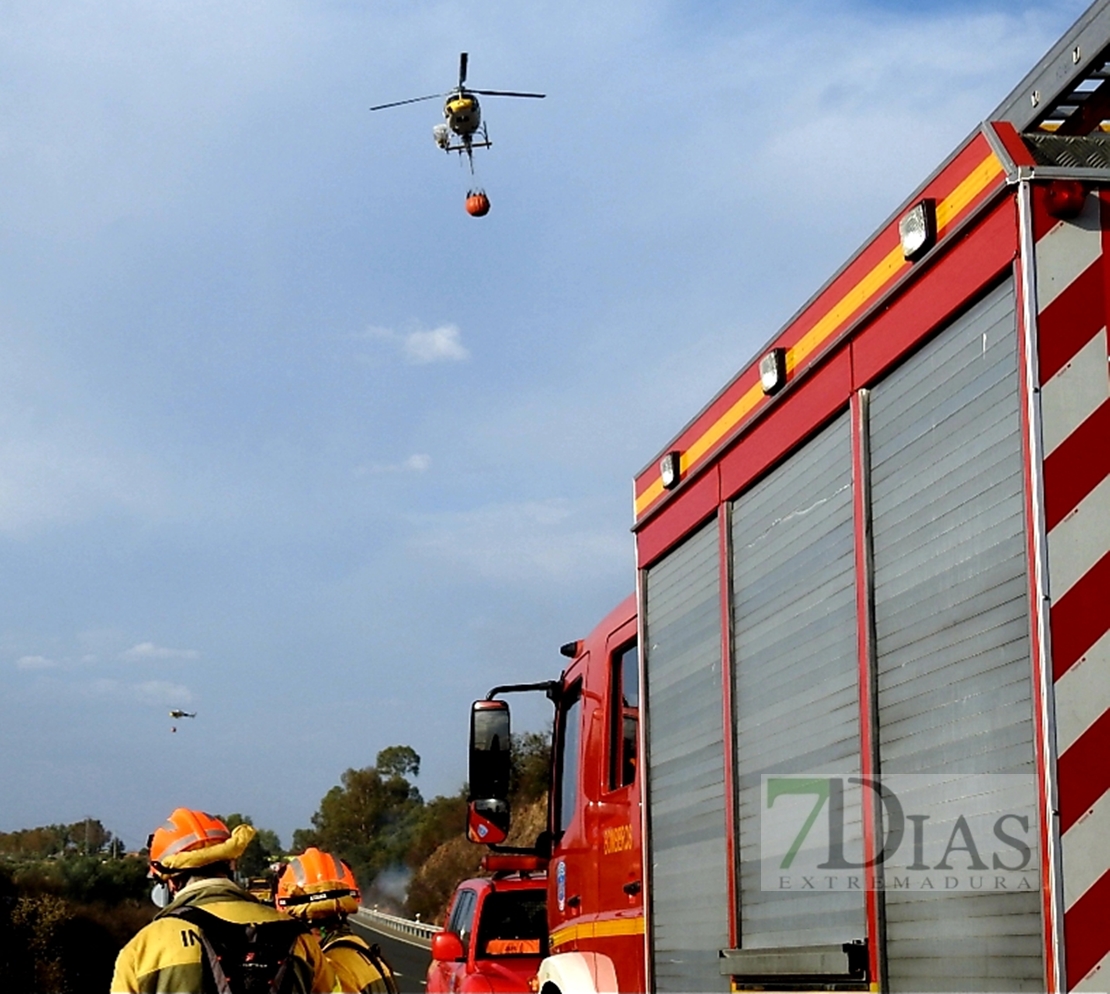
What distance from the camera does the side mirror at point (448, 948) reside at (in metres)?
13.7

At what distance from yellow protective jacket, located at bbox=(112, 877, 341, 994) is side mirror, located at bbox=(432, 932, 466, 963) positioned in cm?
874

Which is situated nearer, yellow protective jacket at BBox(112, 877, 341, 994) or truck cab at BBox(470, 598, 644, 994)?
yellow protective jacket at BBox(112, 877, 341, 994)

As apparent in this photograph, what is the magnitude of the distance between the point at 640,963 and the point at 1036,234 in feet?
13.5

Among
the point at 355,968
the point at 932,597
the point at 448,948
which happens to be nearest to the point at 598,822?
the point at 355,968

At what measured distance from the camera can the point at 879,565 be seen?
482cm

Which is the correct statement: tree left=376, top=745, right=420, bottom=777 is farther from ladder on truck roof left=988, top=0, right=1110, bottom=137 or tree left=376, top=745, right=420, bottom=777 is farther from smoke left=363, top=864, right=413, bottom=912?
ladder on truck roof left=988, top=0, right=1110, bottom=137

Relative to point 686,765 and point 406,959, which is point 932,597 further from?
point 406,959

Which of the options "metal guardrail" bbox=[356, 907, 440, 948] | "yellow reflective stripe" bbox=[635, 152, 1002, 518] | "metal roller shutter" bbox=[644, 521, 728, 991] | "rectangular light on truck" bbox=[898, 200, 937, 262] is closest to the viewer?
"yellow reflective stripe" bbox=[635, 152, 1002, 518]

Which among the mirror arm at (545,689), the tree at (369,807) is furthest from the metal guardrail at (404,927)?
the tree at (369,807)

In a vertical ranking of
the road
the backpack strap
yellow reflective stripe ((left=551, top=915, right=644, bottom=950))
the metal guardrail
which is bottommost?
the road

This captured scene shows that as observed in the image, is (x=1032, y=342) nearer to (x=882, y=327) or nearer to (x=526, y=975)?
(x=882, y=327)

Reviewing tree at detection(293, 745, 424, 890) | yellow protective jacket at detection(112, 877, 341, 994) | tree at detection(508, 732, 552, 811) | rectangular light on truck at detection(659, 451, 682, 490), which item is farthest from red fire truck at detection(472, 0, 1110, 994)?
tree at detection(293, 745, 424, 890)

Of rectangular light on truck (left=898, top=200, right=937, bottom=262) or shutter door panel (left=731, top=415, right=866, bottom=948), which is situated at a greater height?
rectangular light on truck (left=898, top=200, right=937, bottom=262)

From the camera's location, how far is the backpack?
498 centimetres
